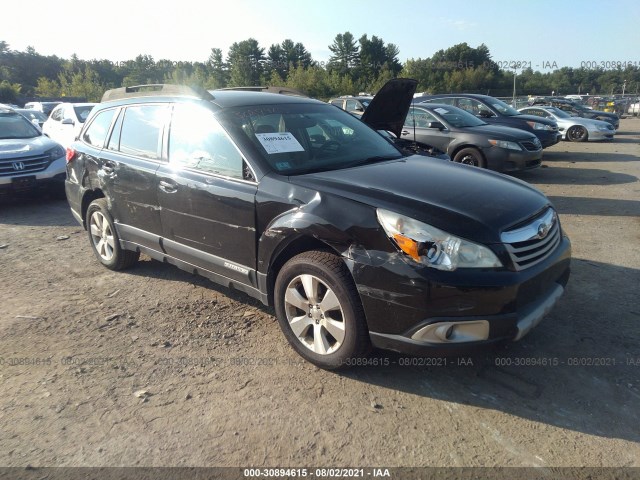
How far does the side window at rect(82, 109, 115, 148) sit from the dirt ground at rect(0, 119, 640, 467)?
1.53 m

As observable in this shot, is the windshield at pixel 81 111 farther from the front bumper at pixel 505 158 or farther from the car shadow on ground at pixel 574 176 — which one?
the car shadow on ground at pixel 574 176

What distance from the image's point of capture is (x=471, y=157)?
9.60 meters

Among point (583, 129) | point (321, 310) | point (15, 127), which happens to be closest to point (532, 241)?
point (321, 310)

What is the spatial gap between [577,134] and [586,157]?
173 inches

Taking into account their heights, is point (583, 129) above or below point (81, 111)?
below

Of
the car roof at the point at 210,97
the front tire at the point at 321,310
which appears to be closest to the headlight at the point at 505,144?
the car roof at the point at 210,97

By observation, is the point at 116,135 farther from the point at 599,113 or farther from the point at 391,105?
the point at 599,113

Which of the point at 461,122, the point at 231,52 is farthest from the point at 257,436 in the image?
the point at 231,52

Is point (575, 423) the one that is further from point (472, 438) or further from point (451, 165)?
point (451, 165)

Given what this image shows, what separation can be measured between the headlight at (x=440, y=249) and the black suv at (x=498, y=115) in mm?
10587

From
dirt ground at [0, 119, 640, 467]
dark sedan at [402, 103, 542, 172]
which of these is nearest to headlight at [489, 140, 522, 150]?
dark sedan at [402, 103, 542, 172]

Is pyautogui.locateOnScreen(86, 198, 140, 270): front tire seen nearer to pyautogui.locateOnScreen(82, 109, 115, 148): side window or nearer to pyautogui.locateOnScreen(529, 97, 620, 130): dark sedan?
pyautogui.locateOnScreen(82, 109, 115, 148): side window

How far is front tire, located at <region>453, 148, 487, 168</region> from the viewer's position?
9.46 metres

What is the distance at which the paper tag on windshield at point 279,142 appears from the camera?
3.55 meters
